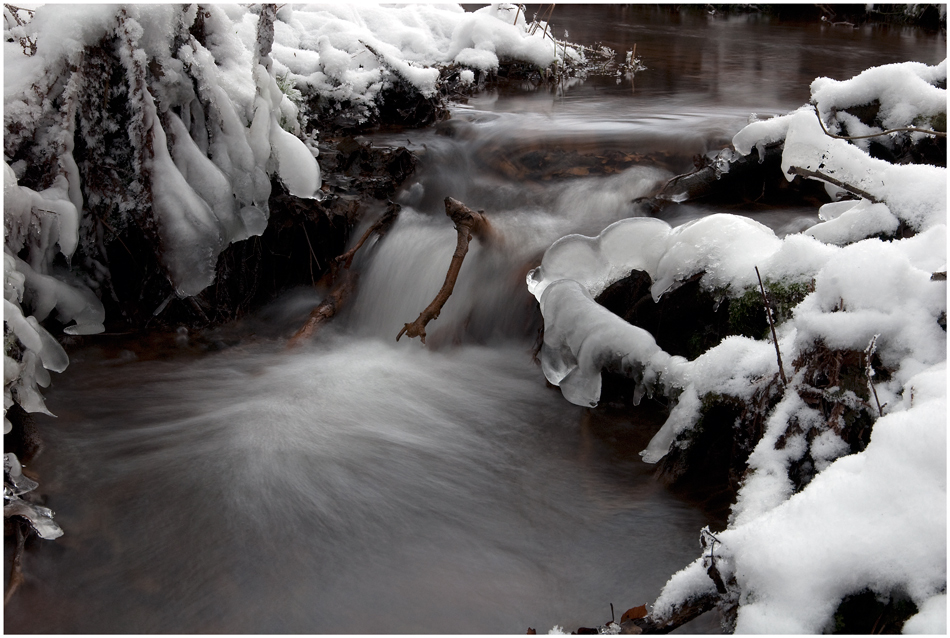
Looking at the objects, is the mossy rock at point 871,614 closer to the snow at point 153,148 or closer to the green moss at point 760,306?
the green moss at point 760,306

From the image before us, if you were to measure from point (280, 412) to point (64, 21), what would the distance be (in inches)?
70.9

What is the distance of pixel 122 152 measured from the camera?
302 centimetres

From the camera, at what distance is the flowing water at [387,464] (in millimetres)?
1898

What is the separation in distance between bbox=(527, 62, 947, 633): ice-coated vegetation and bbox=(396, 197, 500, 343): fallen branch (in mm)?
420

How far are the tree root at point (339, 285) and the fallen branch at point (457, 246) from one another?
44cm

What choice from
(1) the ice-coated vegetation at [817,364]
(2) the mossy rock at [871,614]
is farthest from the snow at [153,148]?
(2) the mossy rock at [871,614]

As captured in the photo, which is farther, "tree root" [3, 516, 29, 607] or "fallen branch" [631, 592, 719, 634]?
"tree root" [3, 516, 29, 607]

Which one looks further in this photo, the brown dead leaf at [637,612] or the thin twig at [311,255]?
the thin twig at [311,255]

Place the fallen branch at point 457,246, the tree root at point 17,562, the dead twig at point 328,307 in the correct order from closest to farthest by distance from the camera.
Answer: the tree root at point 17,562
the fallen branch at point 457,246
the dead twig at point 328,307

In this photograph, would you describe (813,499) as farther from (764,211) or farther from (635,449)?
(764,211)

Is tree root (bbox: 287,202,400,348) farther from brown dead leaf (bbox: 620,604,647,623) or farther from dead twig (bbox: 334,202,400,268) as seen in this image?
brown dead leaf (bbox: 620,604,647,623)

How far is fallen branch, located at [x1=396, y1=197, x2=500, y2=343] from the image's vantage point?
291 cm

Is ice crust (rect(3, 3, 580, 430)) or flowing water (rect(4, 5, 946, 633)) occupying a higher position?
ice crust (rect(3, 3, 580, 430))

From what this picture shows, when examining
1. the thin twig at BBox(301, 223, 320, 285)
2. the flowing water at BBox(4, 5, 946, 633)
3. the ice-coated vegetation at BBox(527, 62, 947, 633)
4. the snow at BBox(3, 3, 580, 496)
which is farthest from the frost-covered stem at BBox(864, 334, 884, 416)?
the thin twig at BBox(301, 223, 320, 285)
